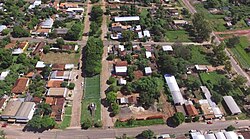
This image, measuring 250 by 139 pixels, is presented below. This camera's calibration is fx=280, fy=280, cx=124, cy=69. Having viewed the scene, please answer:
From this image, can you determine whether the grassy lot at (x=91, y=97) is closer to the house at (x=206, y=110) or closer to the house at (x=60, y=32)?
the house at (x=60, y=32)

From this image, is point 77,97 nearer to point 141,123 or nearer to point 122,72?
point 122,72

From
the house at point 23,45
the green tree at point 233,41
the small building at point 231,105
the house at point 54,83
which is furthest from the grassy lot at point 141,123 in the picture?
the green tree at point 233,41

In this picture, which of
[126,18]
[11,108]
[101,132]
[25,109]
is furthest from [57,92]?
[126,18]

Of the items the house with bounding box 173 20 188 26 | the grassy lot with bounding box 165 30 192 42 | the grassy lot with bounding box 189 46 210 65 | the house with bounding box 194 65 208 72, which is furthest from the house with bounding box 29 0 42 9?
the house with bounding box 194 65 208 72

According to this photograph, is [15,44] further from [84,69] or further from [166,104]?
[166,104]

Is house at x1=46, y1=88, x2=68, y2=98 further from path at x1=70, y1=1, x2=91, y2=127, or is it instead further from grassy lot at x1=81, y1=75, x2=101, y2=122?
grassy lot at x1=81, y1=75, x2=101, y2=122

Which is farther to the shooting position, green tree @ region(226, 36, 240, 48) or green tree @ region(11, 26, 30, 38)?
green tree @ region(11, 26, 30, 38)

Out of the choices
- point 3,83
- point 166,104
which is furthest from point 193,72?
point 3,83
